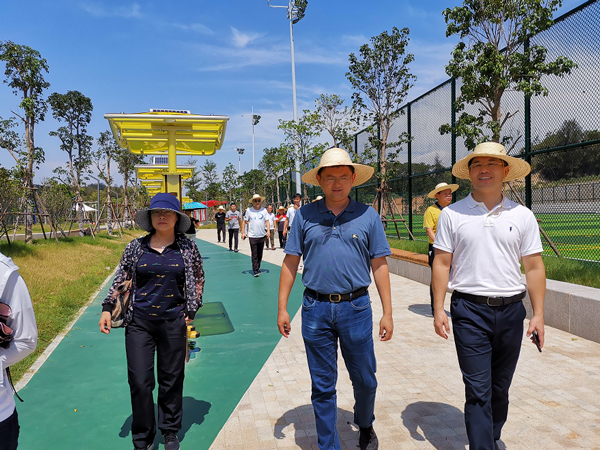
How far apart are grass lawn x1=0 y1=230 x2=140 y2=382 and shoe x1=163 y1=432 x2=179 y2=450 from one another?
229 cm

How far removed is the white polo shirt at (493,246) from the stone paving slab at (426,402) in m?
1.16

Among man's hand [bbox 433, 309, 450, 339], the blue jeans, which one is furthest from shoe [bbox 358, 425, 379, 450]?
man's hand [bbox 433, 309, 450, 339]

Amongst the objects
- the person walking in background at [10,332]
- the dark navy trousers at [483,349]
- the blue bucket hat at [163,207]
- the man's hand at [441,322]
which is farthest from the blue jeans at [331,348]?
the person walking in background at [10,332]

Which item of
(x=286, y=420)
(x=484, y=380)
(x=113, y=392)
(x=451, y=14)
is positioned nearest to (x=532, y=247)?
(x=484, y=380)

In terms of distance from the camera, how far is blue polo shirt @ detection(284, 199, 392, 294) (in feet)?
9.45

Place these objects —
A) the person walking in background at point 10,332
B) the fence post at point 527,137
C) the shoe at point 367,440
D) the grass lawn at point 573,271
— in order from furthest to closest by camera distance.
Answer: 1. the fence post at point 527,137
2. the grass lawn at point 573,271
3. the shoe at point 367,440
4. the person walking in background at point 10,332

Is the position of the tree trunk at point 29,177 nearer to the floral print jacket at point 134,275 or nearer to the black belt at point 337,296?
the floral print jacket at point 134,275

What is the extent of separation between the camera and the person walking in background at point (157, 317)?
3.17 m

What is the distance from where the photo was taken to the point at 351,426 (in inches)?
138

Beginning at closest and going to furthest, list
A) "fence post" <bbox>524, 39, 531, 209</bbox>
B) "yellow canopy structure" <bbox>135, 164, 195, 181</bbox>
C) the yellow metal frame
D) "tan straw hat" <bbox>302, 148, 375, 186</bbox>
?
"tan straw hat" <bbox>302, 148, 375, 186</bbox> → the yellow metal frame → "fence post" <bbox>524, 39, 531, 209</bbox> → "yellow canopy structure" <bbox>135, 164, 195, 181</bbox>

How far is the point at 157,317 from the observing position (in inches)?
127

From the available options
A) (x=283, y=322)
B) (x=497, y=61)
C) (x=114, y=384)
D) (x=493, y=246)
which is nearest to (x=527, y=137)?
(x=497, y=61)

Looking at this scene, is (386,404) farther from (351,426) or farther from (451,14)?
(451,14)

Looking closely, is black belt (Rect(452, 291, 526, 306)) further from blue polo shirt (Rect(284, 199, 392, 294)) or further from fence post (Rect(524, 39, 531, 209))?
fence post (Rect(524, 39, 531, 209))
